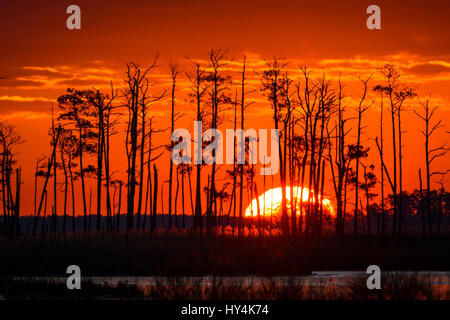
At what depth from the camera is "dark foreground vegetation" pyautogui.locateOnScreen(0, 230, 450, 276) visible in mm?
25875

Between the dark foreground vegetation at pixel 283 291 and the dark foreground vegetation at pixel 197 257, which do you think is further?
the dark foreground vegetation at pixel 197 257

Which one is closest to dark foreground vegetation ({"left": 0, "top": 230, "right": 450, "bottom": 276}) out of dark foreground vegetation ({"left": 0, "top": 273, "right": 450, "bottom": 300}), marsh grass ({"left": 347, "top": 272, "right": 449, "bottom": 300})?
dark foreground vegetation ({"left": 0, "top": 273, "right": 450, "bottom": 300})

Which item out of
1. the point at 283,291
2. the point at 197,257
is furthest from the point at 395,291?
the point at 197,257

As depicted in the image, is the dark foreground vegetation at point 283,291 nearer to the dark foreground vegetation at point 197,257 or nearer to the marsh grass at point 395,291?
the marsh grass at point 395,291

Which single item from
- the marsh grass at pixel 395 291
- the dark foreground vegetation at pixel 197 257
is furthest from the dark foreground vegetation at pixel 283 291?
the dark foreground vegetation at pixel 197 257

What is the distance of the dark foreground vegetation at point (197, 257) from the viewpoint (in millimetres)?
25875

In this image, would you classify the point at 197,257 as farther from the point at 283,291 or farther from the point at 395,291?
the point at 395,291

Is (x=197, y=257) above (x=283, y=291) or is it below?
below

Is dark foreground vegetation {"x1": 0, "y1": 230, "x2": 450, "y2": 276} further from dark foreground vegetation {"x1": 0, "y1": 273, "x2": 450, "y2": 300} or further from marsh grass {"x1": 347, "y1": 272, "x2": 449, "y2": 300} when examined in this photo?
marsh grass {"x1": 347, "y1": 272, "x2": 449, "y2": 300}

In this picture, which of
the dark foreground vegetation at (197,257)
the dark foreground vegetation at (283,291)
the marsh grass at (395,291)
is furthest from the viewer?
the dark foreground vegetation at (197,257)

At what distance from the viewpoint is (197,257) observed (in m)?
26.0

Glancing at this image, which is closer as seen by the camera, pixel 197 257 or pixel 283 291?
pixel 283 291
